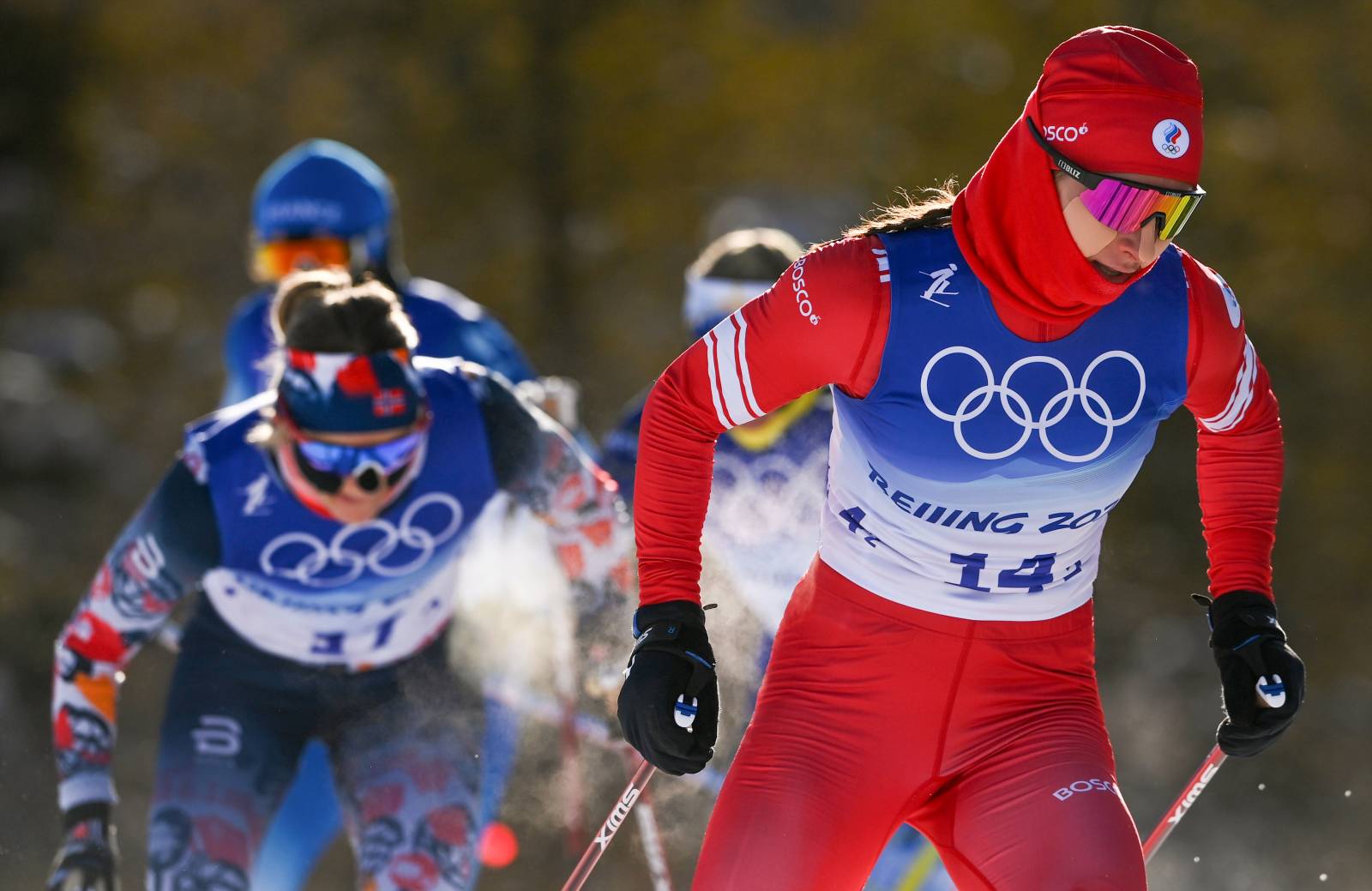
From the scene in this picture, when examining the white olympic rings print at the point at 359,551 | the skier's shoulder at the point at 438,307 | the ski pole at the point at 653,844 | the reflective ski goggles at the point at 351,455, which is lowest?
the ski pole at the point at 653,844

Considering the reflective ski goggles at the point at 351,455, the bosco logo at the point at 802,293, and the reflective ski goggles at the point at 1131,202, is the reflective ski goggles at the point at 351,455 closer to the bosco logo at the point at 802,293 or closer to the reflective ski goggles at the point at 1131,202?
the bosco logo at the point at 802,293

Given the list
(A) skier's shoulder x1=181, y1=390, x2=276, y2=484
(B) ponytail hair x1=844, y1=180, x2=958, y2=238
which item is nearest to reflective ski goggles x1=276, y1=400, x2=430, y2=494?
(A) skier's shoulder x1=181, y1=390, x2=276, y2=484

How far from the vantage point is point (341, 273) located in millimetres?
4559

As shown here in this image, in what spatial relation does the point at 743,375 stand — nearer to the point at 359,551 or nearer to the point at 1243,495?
the point at 1243,495

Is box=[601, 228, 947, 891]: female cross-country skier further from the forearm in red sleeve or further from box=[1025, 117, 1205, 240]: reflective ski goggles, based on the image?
box=[1025, 117, 1205, 240]: reflective ski goggles

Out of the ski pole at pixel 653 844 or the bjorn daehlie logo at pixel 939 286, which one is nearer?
the bjorn daehlie logo at pixel 939 286

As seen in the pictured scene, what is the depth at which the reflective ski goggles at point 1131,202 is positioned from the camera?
2.67 meters

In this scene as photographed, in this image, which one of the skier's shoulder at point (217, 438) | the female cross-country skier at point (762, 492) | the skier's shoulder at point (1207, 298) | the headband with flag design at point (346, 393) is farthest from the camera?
the female cross-country skier at point (762, 492)

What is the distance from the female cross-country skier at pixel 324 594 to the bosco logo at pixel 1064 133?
1714 millimetres

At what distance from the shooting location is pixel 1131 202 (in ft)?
8.77

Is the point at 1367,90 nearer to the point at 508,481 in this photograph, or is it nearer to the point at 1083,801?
the point at 508,481

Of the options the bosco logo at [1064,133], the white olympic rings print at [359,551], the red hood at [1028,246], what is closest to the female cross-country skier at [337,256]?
the white olympic rings print at [359,551]

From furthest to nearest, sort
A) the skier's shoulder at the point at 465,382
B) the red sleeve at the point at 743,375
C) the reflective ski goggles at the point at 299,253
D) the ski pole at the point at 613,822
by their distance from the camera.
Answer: the reflective ski goggles at the point at 299,253 → the skier's shoulder at the point at 465,382 → the ski pole at the point at 613,822 → the red sleeve at the point at 743,375

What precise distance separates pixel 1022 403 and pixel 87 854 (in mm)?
2457
